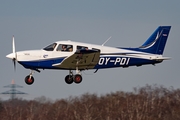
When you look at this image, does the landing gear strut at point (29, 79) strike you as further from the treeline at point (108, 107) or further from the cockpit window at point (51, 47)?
the treeline at point (108, 107)

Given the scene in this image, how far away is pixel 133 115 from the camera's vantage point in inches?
2379

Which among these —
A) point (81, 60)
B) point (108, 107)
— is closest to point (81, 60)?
point (81, 60)

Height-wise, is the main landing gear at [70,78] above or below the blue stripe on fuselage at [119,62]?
below

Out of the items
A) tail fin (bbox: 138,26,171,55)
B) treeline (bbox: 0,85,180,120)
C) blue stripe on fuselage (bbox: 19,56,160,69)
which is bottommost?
treeline (bbox: 0,85,180,120)

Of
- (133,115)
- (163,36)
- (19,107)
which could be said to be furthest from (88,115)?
(163,36)

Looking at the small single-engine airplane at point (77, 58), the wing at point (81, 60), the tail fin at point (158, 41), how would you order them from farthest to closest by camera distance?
the tail fin at point (158, 41) < the small single-engine airplane at point (77, 58) < the wing at point (81, 60)

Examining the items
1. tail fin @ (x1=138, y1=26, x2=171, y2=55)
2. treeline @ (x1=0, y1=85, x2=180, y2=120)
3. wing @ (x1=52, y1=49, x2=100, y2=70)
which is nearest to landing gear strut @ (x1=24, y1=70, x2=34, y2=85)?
wing @ (x1=52, y1=49, x2=100, y2=70)

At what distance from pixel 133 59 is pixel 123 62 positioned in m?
0.65

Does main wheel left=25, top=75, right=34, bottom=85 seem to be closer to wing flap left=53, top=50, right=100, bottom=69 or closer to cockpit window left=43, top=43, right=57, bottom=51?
wing flap left=53, top=50, right=100, bottom=69

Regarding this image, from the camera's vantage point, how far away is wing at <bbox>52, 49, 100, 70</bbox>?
3372cm

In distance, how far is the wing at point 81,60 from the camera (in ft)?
111

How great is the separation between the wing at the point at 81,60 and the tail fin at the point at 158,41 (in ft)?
12.6

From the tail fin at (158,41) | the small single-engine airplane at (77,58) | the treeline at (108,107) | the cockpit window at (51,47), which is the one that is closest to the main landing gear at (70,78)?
the small single-engine airplane at (77,58)

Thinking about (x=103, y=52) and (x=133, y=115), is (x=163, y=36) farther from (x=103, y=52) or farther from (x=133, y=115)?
(x=133, y=115)
